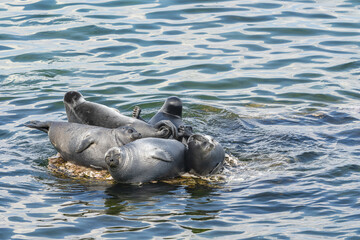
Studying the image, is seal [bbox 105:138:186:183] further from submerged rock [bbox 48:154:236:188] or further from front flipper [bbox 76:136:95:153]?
front flipper [bbox 76:136:95:153]

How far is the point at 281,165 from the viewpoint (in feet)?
27.5

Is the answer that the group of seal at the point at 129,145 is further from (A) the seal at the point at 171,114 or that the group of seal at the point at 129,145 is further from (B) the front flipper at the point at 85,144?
(A) the seal at the point at 171,114

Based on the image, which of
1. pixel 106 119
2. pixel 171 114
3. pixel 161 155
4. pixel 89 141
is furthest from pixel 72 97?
pixel 161 155

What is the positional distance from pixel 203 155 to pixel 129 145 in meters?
0.88

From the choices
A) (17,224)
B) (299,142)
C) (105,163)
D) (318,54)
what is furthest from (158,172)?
(318,54)

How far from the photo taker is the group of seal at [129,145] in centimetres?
771

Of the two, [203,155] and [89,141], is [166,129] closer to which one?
[203,155]

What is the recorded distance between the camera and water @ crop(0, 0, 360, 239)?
6707 mm

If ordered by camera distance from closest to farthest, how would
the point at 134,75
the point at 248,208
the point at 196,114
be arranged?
the point at 248,208 < the point at 196,114 < the point at 134,75

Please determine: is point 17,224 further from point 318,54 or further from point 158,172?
point 318,54

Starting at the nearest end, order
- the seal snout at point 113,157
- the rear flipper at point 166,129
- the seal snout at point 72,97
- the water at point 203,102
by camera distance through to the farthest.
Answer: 1. the water at point 203,102
2. the seal snout at point 113,157
3. the rear flipper at point 166,129
4. the seal snout at point 72,97

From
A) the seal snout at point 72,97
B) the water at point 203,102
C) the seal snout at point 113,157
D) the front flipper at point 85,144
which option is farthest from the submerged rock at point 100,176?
the seal snout at point 72,97

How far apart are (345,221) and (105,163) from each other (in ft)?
9.80

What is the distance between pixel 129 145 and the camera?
307 inches
